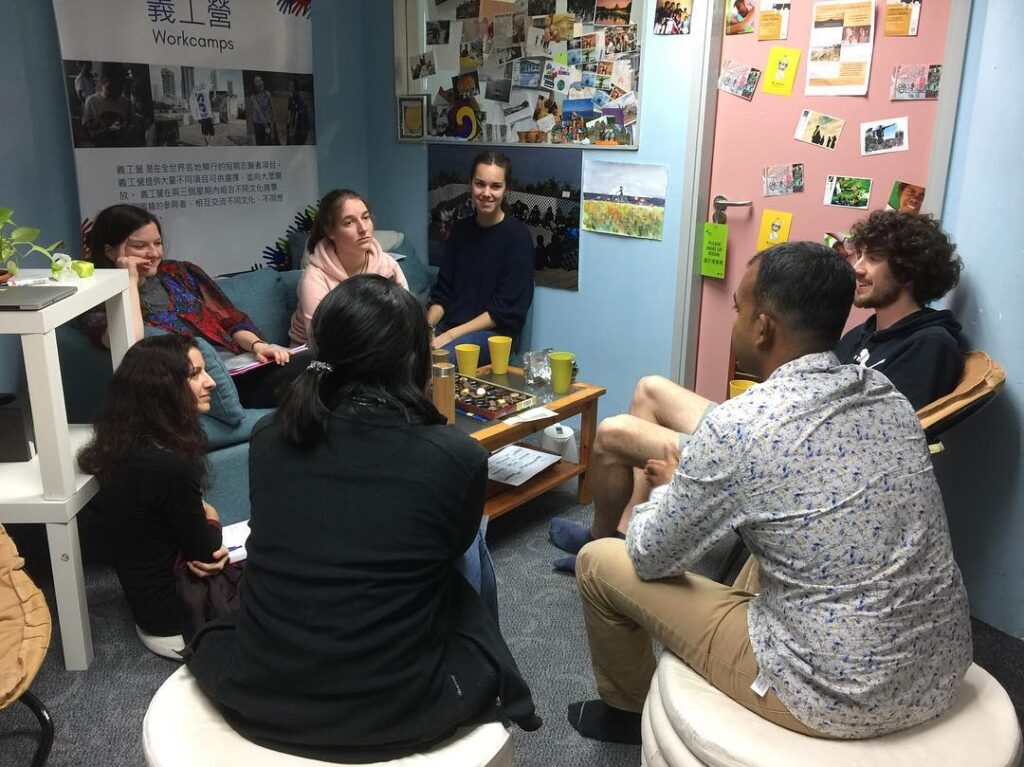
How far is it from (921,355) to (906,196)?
0.89 metres

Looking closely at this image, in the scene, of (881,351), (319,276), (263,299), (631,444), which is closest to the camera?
(881,351)

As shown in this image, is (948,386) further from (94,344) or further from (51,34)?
(51,34)

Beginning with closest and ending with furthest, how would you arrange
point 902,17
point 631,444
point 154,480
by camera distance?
point 154,480, point 631,444, point 902,17

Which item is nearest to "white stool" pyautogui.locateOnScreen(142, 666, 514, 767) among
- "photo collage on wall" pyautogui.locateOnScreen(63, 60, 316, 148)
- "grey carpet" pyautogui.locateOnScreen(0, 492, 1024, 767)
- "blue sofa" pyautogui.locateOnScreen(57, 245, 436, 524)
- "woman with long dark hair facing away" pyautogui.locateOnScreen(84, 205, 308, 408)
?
"grey carpet" pyautogui.locateOnScreen(0, 492, 1024, 767)

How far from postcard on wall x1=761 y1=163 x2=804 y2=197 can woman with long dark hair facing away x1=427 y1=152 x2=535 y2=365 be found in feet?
3.24

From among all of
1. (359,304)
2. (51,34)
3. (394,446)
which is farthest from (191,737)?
(51,34)

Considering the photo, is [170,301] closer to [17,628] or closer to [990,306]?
[17,628]

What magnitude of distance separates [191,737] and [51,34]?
2.76m

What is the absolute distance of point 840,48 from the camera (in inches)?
112

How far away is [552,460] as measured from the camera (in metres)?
3.00

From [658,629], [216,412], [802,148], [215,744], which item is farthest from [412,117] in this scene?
[215,744]

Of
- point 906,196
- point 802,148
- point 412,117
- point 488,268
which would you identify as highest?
point 412,117

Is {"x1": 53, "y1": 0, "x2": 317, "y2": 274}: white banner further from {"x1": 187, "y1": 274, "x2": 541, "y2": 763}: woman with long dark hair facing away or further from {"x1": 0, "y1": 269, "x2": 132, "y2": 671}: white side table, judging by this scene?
{"x1": 187, "y1": 274, "x2": 541, "y2": 763}: woman with long dark hair facing away

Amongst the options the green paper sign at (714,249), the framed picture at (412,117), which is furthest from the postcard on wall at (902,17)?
the framed picture at (412,117)
